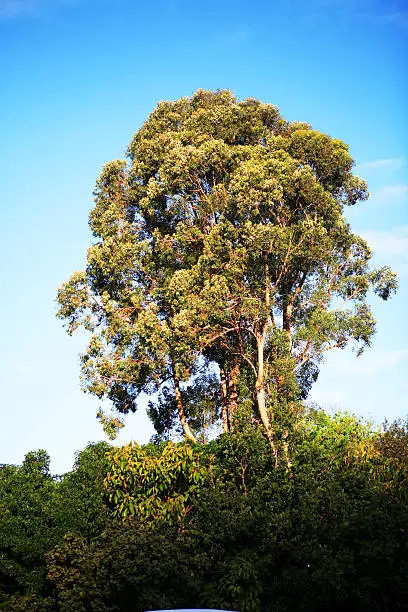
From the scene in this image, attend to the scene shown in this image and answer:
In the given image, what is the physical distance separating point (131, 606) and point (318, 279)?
11354 millimetres

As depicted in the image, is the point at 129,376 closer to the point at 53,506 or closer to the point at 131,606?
the point at 53,506

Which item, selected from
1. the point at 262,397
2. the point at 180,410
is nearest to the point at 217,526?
the point at 262,397

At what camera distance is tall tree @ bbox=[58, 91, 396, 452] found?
20172 millimetres

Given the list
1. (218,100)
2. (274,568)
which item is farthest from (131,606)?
(218,100)

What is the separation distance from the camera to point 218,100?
24031mm

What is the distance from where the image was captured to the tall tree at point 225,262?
20.2 m

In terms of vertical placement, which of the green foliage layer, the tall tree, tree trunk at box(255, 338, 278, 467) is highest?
the tall tree

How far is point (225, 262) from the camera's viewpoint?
20.7 meters

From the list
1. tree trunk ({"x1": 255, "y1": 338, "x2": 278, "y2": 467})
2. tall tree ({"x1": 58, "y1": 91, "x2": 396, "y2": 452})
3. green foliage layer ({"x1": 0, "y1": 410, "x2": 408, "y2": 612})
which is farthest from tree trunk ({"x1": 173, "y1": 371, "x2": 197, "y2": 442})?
green foliage layer ({"x1": 0, "y1": 410, "x2": 408, "y2": 612})

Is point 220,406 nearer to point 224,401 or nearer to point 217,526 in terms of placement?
point 224,401

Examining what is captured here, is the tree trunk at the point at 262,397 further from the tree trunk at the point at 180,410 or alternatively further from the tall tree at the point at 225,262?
the tree trunk at the point at 180,410

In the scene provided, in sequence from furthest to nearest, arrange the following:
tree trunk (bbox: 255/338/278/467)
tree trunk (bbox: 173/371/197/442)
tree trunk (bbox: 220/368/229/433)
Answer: tree trunk (bbox: 220/368/229/433) → tree trunk (bbox: 173/371/197/442) → tree trunk (bbox: 255/338/278/467)

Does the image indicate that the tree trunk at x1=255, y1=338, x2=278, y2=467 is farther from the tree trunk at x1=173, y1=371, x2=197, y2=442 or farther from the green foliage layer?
the tree trunk at x1=173, y1=371, x2=197, y2=442

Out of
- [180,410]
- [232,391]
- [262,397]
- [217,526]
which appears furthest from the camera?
[232,391]
